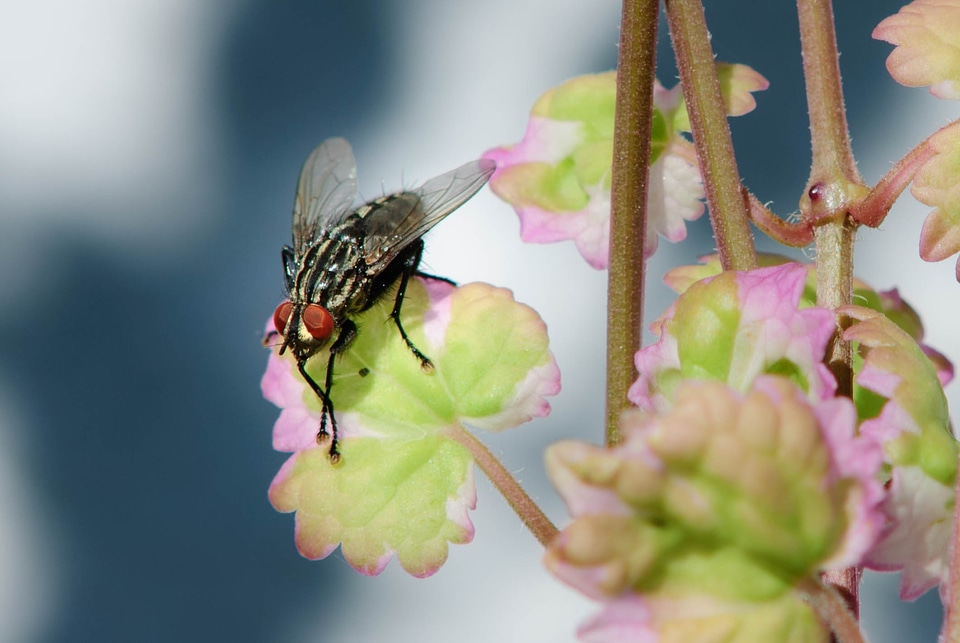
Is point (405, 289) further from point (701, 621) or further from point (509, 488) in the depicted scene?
point (701, 621)

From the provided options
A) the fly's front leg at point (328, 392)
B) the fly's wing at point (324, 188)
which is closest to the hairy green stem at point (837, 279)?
the fly's front leg at point (328, 392)

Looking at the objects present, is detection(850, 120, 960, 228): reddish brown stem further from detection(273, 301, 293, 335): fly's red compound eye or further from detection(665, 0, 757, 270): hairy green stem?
detection(273, 301, 293, 335): fly's red compound eye

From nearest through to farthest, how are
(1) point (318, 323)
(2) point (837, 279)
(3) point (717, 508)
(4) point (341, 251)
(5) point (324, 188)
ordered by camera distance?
(3) point (717, 508)
(2) point (837, 279)
(1) point (318, 323)
(4) point (341, 251)
(5) point (324, 188)

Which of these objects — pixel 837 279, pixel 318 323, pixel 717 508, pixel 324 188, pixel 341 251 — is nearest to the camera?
pixel 717 508

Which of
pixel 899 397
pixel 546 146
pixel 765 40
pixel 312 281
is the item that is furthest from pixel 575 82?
pixel 765 40

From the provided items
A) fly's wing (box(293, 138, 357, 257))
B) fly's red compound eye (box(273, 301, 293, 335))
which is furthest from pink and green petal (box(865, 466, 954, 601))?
fly's wing (box(293, 138, 357, 257))

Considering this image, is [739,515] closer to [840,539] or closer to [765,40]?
[840,539]

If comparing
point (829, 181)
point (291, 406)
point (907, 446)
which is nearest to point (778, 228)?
point (829, 181)
